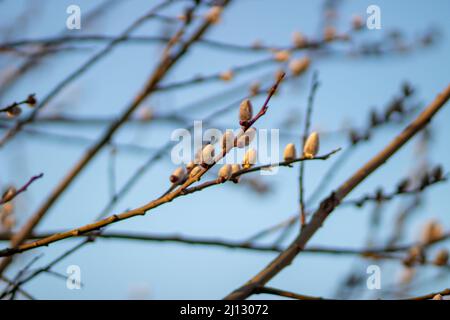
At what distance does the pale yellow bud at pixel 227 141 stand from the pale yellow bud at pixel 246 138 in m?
0.02

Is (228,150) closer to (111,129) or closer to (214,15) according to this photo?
(111,129)

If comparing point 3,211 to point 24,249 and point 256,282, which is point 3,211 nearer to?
point 24,249

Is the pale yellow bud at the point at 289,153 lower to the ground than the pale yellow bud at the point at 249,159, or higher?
higher

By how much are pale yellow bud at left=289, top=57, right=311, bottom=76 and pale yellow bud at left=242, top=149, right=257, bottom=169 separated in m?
1.76

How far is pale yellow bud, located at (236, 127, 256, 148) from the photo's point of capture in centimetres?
103

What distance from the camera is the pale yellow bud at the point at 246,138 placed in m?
1.03

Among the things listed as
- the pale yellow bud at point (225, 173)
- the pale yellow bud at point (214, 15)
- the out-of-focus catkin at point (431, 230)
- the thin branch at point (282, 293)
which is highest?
the pale yellow bud at point (214, 15)

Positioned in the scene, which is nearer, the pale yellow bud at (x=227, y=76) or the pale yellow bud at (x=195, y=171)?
the pale yellow bud at (x=195, y=171)

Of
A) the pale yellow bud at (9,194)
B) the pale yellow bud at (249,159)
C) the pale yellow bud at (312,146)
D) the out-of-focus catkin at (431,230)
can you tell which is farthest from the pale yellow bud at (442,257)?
the pale yellow bud at (9,194)

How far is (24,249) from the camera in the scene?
1067 mm

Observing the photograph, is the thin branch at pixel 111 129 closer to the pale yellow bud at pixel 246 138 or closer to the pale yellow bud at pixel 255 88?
the pale yellow bud at pixel 255 88

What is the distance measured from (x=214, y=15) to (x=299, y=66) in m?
0.63

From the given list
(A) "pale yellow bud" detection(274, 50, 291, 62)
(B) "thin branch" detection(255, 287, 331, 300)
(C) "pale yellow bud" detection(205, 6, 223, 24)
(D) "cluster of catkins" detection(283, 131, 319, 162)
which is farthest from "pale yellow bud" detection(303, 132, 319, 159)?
(A) "pale yellow bud" detection(274, 50, 291, 62)
